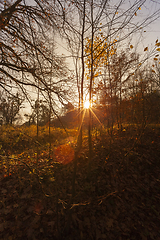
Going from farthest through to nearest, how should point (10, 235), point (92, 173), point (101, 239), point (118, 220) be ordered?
point (92, 173) < point (118, 220) < point (101, 239) < point (10, 235)

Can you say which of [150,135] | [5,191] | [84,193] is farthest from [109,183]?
[150,135]

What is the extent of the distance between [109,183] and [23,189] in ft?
8.35

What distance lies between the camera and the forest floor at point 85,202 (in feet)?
7.78

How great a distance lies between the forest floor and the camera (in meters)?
2.37

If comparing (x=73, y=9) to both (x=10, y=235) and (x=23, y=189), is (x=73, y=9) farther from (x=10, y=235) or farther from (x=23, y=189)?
(x=10, y=235)

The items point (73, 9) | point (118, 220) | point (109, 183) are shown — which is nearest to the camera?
point (118, 220)

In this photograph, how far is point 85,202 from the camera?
2.88 metres

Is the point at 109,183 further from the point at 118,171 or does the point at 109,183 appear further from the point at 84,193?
the point at 84,193

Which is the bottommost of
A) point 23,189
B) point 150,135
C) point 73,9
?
point 23,189

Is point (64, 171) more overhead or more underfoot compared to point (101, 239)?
more overhead

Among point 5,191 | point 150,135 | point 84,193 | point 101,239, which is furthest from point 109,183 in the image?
point 150,135

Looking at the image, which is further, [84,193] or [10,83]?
[10,83]

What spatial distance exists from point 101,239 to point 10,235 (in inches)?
69.9

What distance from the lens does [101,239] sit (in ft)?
7.89
